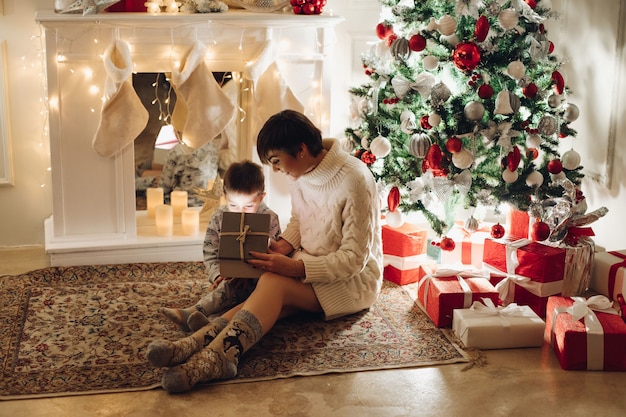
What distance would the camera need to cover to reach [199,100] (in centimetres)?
355

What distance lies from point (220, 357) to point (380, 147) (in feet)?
4.36

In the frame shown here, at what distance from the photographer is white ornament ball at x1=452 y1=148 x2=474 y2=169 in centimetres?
315

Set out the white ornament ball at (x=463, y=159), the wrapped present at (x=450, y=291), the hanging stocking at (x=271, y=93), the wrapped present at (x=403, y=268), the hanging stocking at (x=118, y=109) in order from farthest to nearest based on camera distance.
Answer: the hanging stocking at (x=271, y=93) → the wrapped present at (x=403, y=268) → the hanging stocking at (x=118, y=109) → the white ornament ball at (x=463, y=159) → the wrapped present at (x=450, y=291)

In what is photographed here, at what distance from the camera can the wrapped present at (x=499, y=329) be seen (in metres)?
2.76

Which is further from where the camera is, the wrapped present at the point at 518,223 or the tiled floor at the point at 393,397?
the wrapped present at the point at 518,223

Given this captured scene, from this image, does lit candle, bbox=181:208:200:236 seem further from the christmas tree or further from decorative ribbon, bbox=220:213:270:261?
decorative ribbon, bbox=220:213:270:261

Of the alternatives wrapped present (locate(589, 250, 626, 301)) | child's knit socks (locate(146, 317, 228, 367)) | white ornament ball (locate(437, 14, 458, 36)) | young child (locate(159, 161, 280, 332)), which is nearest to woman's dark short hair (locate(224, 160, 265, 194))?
young child (locate(159, 161, 280, 332))

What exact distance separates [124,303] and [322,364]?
992 millimetres

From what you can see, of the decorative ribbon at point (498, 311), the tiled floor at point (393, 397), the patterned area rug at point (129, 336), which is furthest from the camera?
the decorative ribbon at point (498, 311)

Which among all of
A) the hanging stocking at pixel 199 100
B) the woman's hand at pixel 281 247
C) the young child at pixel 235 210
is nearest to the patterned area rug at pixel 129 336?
the young child at pixel 235 210

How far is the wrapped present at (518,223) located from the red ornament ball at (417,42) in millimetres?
910

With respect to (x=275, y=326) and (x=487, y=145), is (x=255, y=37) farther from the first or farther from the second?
(x=275, y=326)

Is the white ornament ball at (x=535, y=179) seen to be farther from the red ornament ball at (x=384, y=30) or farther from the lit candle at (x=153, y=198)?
the lit candle at (x=153, y=198)

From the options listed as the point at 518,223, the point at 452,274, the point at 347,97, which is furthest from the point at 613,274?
the point at 347,97
